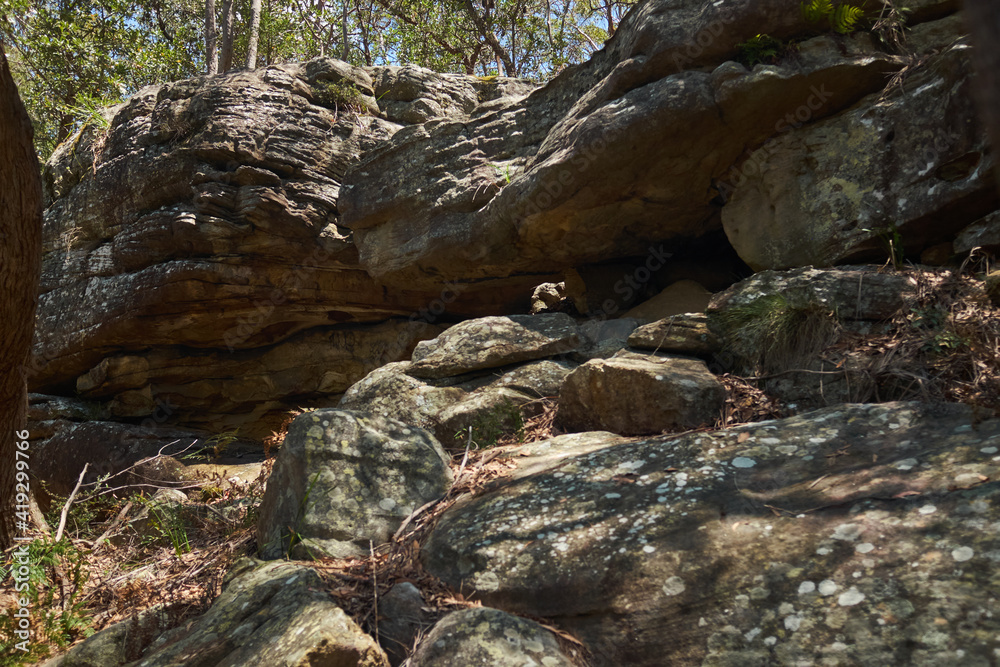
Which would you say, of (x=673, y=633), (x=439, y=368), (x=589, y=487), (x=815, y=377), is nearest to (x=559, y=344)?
(x=439, y=368)

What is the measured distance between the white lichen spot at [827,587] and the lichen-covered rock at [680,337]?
110 inches

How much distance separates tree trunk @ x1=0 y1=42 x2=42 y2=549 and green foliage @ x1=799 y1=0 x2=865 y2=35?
612cm

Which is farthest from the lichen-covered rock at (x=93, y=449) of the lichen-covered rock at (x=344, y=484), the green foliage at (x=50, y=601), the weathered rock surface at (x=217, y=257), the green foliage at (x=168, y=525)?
the lichen-covered rock at (x=344, y=484)

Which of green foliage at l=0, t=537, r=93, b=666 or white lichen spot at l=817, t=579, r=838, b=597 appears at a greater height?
green foliage at l=0, t=537, r=93, b=666

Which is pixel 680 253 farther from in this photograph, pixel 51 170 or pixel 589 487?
pixel 51 170

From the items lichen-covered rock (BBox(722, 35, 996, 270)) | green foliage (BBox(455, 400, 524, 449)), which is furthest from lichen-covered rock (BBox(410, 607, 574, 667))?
lichen-covered rock (BBox(722, 35, 996, 270))

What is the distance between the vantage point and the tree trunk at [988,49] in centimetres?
101

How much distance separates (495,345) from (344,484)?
2508 millimetres

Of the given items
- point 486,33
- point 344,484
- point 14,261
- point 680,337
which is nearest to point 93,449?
point 14,261

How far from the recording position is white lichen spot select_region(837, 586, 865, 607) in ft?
7.13

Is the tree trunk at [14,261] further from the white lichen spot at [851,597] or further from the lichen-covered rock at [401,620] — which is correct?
the white lichen spot at [851,597]

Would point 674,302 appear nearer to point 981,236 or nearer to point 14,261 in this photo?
point 981,236

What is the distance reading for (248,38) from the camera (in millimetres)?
13719

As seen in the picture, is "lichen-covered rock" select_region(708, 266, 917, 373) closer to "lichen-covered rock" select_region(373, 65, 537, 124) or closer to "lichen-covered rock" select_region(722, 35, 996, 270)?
"lichen-covered rock" select_region(722, 35, 996, 270)
